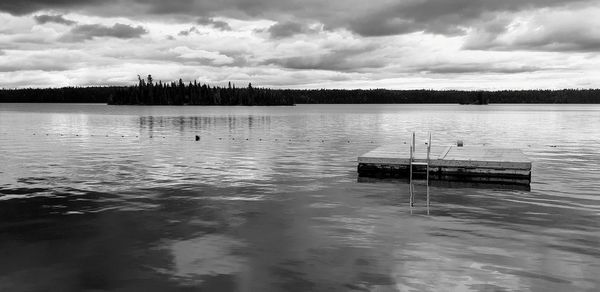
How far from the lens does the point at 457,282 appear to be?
41.2 feet

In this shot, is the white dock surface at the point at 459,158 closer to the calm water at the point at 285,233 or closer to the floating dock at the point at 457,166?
the floating dock at the point at 457,166

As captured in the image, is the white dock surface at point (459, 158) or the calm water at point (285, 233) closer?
the calm water at point (285, 233)

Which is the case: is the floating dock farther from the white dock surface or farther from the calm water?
the calm water

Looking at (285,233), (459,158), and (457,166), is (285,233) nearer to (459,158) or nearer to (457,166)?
(457,166)

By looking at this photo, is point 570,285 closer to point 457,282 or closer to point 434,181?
point 457,282

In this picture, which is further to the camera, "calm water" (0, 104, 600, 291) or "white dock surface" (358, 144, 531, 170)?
"white dock surface" (358, 144, 531, 170)

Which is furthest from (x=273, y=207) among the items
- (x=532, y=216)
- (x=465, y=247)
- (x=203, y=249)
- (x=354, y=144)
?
(x=354, y=144)

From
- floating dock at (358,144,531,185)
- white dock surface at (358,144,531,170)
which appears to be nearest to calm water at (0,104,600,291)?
floating dock at (358,144,531,185)

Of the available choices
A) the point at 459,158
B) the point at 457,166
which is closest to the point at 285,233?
the point at 457,166

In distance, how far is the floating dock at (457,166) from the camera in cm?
2825

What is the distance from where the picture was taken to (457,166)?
2883cm

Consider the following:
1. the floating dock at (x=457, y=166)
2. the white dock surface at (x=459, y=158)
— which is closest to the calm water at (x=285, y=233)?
the floating dock at (x=457, y=166)

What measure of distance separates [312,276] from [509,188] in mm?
16565

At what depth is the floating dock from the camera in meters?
28.2
